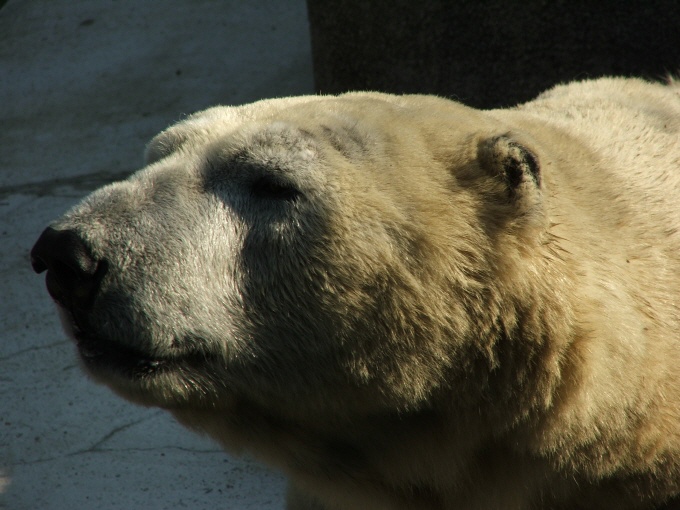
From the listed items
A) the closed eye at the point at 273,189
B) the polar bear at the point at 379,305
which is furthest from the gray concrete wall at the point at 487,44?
the closed eye at the point at 273,189

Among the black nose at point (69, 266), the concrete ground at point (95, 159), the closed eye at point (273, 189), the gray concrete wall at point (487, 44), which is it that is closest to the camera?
the black nose at point (69, 266)

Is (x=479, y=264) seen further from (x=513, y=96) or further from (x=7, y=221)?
(x=7, y=221)

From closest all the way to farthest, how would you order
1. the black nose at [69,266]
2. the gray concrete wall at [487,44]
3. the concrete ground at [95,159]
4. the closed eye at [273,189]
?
the black nose at [69,266] < the closed eye at [273,189] < the concrete ground at [95,159] < the gray concrete wall at [487,44]

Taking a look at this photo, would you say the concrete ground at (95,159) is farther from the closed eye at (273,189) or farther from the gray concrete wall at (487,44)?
the closed eye at (273,189)

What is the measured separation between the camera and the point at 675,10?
4.03 m

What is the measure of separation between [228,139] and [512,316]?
745 millimetres

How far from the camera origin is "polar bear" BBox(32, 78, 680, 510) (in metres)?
1.89

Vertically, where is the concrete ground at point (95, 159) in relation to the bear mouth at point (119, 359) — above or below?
below

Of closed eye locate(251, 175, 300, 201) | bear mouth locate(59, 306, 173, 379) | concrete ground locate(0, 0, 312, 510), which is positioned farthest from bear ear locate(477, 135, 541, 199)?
concrete ground locate(0, 0, 312, 510)

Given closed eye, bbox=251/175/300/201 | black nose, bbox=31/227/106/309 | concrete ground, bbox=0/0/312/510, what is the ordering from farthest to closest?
1. concrete ground, bbox=0/0/312/510
2. closed eye, bbox=251/175/300/201
3. black nose, bbox=31/227/106/309

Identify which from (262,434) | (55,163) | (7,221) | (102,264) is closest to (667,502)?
(262,434)

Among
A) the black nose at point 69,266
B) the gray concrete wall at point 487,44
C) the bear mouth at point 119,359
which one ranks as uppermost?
the black nose at point 69,266

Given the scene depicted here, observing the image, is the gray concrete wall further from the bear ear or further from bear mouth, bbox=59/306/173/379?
bear mouth, bbox=59/306/173/379

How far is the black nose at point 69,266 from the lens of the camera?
1811 mm
